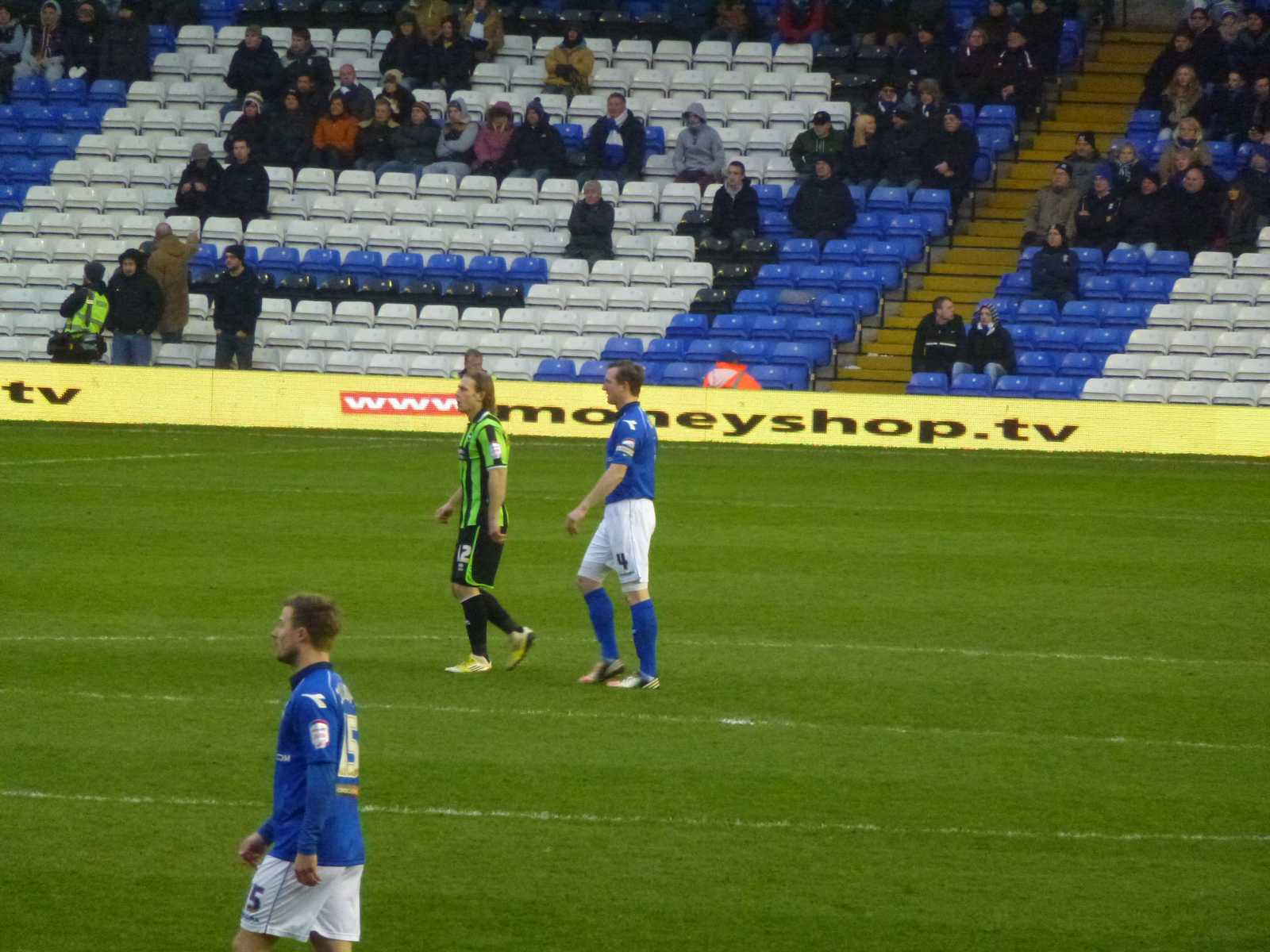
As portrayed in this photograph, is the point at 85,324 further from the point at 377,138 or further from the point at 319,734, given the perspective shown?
the point at 319,734

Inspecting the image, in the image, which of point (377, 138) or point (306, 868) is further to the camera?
point (377, 138)

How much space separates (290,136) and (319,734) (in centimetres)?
2648

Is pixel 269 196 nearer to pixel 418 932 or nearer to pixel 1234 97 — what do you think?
pixel 1234 97

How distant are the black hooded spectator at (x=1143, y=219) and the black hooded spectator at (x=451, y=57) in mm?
10971

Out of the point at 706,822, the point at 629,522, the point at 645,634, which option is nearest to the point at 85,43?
the point at 629,522

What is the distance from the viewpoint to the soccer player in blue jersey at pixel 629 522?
35.6ft

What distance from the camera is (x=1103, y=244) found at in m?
27.8

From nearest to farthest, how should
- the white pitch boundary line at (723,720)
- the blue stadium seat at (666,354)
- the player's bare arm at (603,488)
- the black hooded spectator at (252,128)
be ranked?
the white pitch boundary line at (723,720)
the player's bare arm at (603,488)
the blue stadium seat at (666,354)
the black hooded spectator at (252,128)

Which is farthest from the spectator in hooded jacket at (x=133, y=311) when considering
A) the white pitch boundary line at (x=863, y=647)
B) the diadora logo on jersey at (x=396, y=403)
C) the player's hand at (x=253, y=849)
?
the player's hand at (x=253, y=849)

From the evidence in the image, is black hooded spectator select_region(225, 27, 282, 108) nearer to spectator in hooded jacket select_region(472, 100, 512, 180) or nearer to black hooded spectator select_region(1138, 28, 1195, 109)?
spectator in hooded jacket select_region(472, 100, 512, 180)

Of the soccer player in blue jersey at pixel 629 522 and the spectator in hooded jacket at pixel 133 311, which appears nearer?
the soccer player in blue jersey at pixel 629 522

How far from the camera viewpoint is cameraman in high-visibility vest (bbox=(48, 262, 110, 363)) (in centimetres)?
2717

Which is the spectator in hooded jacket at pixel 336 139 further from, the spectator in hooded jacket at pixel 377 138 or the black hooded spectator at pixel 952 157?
the black hooded spectator at pixel 952 157

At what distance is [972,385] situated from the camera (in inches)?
1004
